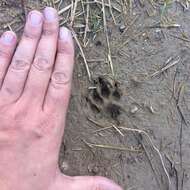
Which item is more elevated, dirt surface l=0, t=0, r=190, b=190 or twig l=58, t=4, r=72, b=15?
twig l=58, t=4, r=72, b=15

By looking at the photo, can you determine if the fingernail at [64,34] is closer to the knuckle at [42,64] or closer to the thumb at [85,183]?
the knuckle at [42,64]

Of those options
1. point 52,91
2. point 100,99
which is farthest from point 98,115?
point 52,91

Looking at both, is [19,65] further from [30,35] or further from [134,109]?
[134,109]

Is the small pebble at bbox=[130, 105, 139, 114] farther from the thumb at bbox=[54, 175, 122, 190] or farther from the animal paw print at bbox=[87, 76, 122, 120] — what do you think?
the thumb at bbox=[54, 175, 122, 190]

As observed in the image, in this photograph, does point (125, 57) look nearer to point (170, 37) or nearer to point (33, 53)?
point (170, 37)

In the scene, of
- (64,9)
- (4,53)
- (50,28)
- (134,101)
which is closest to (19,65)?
(4,53)

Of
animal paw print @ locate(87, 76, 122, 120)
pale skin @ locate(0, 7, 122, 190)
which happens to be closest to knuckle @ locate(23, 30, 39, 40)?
pale skin @ locate(0, 7, 122, 190)

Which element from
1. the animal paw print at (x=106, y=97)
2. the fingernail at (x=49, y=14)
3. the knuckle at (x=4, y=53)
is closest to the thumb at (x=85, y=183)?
the animal paw print at (x=106, y=97)
